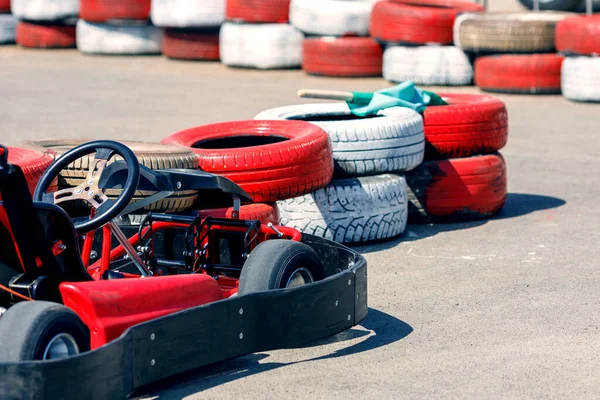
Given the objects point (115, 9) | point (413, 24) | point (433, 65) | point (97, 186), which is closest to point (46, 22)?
point (115, 9)

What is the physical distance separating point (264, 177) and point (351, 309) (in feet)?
3.93

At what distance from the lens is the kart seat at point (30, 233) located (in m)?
3.24

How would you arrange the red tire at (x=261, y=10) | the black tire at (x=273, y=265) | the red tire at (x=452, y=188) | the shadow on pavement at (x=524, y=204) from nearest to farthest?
1. the black tire at (x=273, y=265)
2. the red tire at (x=452, y=188)
3. the shadow on pavement at (x=524, y=204)
4. the red tire at (x=261, y=10)

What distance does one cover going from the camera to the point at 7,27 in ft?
49.2

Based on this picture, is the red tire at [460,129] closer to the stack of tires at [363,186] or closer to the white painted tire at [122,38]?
the stack of tires at [363,186]

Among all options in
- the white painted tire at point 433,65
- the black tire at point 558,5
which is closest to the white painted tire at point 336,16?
the white painted tire at point 433,65

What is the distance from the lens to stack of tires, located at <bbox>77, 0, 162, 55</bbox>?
13.6m

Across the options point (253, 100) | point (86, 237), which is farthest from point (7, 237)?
point (253, 100)

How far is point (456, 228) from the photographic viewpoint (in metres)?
5.93

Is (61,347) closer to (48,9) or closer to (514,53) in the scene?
(514,53)

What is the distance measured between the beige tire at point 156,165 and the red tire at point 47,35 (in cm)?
981

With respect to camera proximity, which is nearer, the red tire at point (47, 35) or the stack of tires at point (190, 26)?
the stack of tires at point (190, 26)

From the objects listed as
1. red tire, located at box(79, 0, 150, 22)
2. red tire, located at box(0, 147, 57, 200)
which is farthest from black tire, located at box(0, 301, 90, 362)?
red tire, located at box(79, 0, 150, 22)

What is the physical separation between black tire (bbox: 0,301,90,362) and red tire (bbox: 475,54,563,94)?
7965 millimetres
